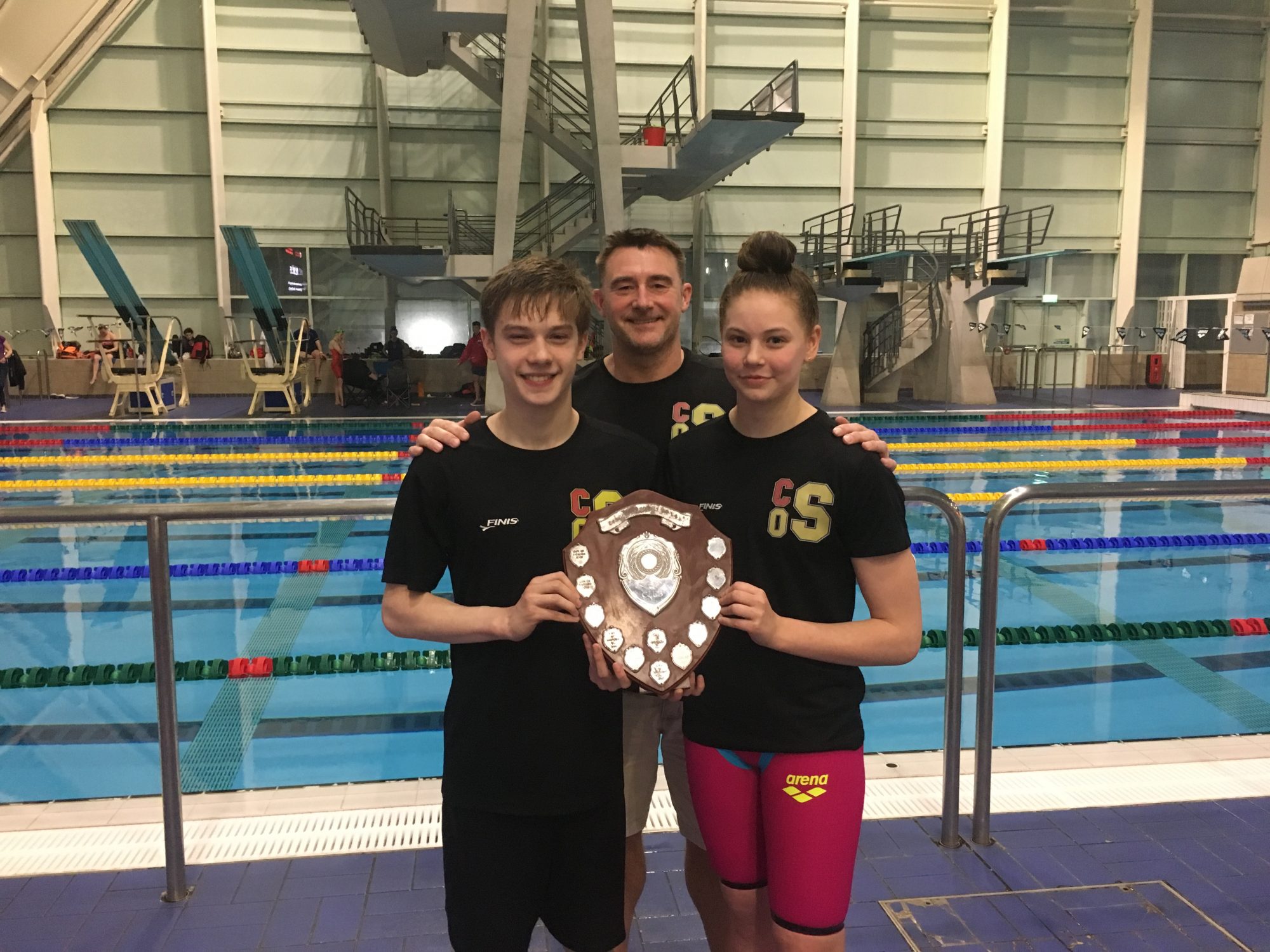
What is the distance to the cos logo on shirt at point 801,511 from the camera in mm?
1631

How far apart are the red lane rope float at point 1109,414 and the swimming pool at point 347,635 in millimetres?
4544

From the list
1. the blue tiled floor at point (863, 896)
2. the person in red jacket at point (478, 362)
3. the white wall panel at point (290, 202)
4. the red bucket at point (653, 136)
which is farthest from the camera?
the white wall panel at point (290, 202)

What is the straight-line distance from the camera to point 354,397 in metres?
15.8

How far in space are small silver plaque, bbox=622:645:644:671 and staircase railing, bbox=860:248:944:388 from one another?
622 inches

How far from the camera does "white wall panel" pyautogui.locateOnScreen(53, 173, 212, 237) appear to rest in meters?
18.6

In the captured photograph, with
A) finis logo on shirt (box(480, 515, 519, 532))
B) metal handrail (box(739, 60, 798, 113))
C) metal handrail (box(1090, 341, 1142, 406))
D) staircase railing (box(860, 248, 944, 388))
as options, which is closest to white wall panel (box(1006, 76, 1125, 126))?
metal handrail (box(1090, 341, 1142, 406))

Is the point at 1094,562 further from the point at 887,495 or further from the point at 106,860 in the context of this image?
the point at 106,860

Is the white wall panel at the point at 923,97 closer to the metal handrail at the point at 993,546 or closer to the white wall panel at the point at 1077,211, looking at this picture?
the white wall panel at the point at 1077,211

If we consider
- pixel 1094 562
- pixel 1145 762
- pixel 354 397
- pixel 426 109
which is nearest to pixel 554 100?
pixel 426 109

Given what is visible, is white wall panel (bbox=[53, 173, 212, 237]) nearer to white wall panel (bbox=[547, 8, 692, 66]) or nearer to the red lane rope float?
white wall panel (bbox=[547, 8, 692, 66])

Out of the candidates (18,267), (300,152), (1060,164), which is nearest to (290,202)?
(300,152)

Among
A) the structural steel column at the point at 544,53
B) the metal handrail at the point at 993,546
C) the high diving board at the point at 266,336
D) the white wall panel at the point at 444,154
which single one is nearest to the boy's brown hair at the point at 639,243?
the metal handrail at the point at 993,546

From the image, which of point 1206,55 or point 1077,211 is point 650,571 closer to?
point 1077,211

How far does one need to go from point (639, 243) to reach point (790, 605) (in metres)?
0.88
